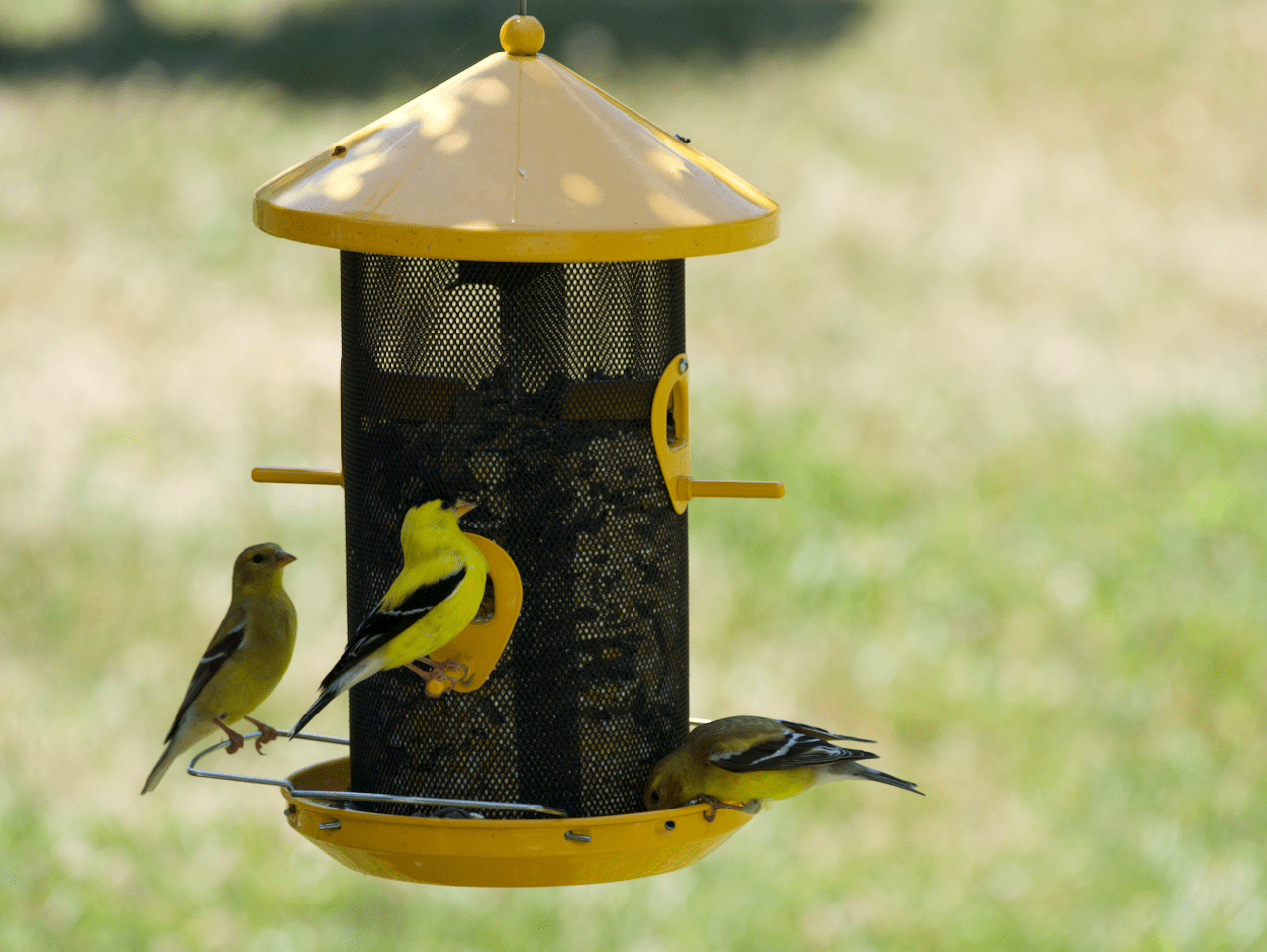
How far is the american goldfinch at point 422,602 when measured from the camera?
3461mm

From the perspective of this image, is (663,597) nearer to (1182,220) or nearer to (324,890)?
(324,890)

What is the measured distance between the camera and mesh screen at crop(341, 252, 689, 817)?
12.3 feet

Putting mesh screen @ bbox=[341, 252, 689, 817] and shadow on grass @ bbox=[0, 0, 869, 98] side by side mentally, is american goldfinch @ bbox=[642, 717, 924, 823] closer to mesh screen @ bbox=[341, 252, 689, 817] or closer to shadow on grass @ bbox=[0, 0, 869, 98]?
mesh screen @ bbox=[341, 252, 689, 817]

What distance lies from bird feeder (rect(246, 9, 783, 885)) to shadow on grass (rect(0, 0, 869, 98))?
1433 centimetres

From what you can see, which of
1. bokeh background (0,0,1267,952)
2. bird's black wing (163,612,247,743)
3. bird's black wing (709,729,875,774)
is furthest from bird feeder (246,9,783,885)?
bokeh background (0,0,1267,952)

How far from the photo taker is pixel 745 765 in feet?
12.3

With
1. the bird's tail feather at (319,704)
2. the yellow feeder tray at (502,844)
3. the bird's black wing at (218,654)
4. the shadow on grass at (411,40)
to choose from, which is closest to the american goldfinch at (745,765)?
the yellow feeder tray at (502,844)

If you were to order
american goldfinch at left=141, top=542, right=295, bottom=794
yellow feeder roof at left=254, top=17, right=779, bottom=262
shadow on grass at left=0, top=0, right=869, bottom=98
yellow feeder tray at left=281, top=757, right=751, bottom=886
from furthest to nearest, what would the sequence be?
1. shadow on grass at left=0, top=0, right=869, bottom=98
2. american goldfinch at left=141, top=542, right=295, bottom=794
3. yellow feeder tray at left=281, top=757, right=751, bottom=886
4. yellow feeder roof at left=254, top=17, right=779, bottom=262

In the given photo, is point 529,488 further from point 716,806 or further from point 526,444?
point 716,806

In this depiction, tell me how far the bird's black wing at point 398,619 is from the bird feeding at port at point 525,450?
0.51ft

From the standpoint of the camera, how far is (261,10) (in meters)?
20.2

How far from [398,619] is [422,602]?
0.06m

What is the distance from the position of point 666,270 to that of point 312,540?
6812mm

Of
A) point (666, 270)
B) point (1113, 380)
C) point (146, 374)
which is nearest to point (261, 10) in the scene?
point (146, 374)
